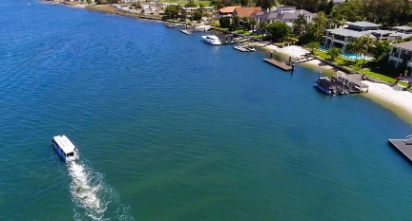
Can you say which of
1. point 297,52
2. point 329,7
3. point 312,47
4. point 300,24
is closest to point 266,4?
point 329,7

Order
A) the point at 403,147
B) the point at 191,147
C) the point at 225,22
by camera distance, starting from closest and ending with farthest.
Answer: the point at 191,147 < the point at 403,147 < the point at 225,22

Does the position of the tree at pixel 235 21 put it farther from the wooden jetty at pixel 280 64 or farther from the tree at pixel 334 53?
the tree at pixel 334 53

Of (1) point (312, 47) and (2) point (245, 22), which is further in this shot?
(2) point (245, 22)

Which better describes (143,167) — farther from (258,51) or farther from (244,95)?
(258,51)

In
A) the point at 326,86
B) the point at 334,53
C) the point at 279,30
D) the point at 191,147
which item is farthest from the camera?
the point at 279,30

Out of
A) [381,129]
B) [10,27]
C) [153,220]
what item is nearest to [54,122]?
[153,220]

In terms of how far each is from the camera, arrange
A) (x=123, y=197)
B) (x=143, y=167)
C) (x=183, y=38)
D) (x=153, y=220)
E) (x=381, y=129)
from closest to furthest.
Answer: (x=153, y=220), (x=123, y=197), (x=143, y=167), (x=381, y=129), (x=183, y=38)

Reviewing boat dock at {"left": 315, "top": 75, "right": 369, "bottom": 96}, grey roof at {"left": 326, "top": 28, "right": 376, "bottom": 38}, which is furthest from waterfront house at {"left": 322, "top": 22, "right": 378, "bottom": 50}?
boat dock at {"left": 315, "top": 75, "right": 369, "bottom": 96}

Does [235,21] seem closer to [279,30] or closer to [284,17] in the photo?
[284,17]
